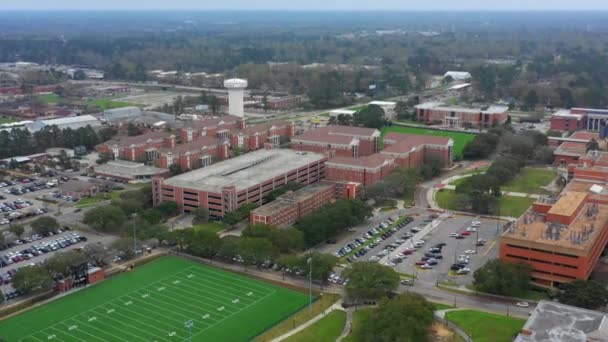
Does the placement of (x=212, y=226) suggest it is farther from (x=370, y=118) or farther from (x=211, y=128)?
(x=370, y=118)

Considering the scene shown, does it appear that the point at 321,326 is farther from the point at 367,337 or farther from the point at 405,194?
the point at 405,194

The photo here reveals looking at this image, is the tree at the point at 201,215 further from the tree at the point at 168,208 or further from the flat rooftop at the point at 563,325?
the flat rooftop at the point at 563,325

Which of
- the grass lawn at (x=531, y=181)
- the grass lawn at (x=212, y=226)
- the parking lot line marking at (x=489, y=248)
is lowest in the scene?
the grass lawn at (x=212, y=226)

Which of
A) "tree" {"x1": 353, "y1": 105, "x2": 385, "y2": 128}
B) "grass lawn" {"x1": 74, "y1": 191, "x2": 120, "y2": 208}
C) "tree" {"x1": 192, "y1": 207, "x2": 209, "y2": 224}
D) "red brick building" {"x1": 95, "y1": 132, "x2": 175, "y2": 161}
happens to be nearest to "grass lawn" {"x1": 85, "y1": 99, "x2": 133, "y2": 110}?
"red brick building" {"x1": 95, "y1": 132, "x2": 175, "y2": 161}

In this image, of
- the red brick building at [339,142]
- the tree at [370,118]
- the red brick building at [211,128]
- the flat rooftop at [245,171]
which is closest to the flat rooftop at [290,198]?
the flat rooftop at [245,171]

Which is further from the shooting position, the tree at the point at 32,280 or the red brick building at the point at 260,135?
the red brick building at the point at 260,135

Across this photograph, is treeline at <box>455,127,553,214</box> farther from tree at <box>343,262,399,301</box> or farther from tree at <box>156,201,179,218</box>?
tree at <box>156,201,179,218</box>

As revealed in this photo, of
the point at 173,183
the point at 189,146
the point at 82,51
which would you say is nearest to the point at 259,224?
the point at 173,183

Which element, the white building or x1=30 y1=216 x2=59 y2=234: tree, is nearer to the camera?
x1=30 y1=216 x2=59 y2=234: tree
